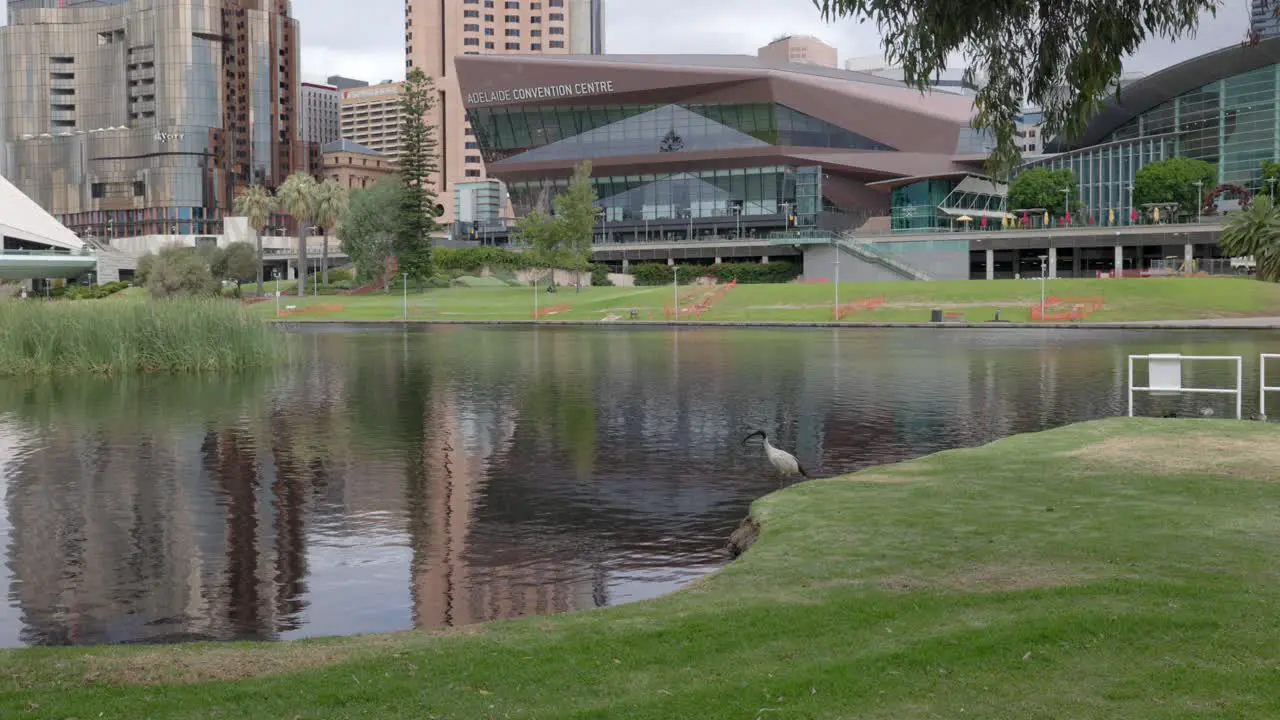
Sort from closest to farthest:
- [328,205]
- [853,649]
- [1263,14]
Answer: [853,649], [1263,14], [328,205]

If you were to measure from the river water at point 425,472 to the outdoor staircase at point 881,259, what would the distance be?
7059 cm

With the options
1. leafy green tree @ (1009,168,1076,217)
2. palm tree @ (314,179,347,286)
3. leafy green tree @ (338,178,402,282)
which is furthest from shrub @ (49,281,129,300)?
leafy green tree @ (1009,168,1076,217)

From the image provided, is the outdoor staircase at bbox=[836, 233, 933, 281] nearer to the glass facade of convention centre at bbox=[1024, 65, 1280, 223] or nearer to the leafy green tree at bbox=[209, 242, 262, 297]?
the glass facade of convention centre at bbox=[1024, 65, 1280, 223]

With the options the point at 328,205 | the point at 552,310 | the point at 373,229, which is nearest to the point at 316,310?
the point at 373,229

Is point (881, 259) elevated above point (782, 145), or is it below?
below

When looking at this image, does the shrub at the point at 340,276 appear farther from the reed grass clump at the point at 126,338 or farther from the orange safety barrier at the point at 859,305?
the reed grass clump at the point at 126,338

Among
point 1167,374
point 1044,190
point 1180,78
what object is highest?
point 1180,78

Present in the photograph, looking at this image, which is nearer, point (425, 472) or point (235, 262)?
point (425, 472)

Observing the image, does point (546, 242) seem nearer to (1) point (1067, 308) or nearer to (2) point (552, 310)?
(2) point (552, 310)

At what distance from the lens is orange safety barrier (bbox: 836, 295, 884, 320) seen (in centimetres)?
8251

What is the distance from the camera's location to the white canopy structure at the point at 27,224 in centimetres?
14075

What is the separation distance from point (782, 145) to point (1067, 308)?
63337 mm

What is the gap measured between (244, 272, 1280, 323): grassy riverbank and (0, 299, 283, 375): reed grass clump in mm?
25772

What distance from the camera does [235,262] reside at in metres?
131
